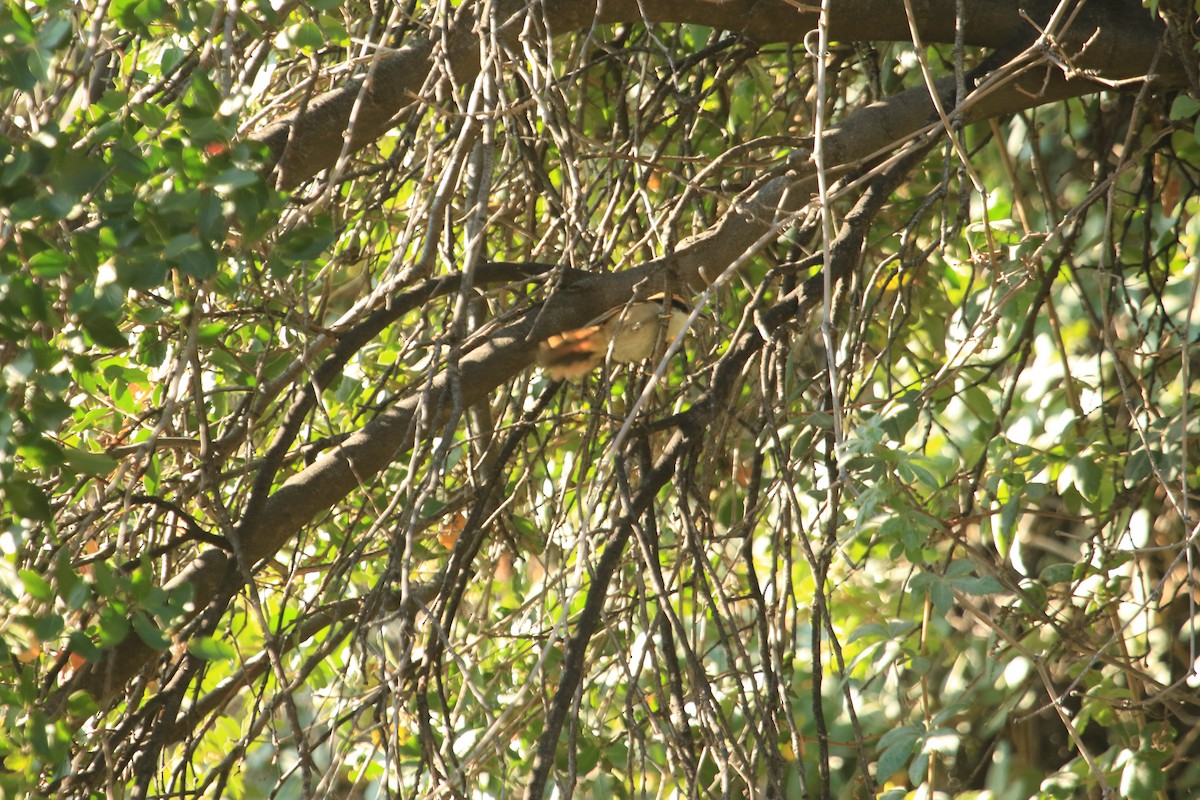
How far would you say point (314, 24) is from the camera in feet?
3.91

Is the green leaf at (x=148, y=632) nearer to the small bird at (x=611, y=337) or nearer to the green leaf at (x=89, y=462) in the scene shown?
the green leaf at (x=89, y=462)

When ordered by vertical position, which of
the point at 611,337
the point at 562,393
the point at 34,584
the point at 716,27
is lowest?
the point at 34,584

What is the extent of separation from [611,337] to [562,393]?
0.50m

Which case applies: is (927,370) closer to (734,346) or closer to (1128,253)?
(1128,253)

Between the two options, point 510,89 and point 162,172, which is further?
point 510,89

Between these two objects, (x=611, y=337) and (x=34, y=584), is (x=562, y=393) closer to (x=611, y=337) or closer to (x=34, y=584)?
(x=611, y=337)

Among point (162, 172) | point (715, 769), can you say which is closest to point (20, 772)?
point (162, 172)

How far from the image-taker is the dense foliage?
3.42ft

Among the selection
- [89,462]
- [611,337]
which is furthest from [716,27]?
[89,462]

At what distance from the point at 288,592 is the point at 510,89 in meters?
0.87

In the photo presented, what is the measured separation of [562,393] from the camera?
189 centimetres

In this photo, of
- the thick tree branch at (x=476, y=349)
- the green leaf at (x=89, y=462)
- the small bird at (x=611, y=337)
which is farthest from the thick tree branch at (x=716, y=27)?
the green leaf at (x=89, y=462)

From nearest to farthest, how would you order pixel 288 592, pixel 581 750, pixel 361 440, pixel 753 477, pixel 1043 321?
pixel 288 592
pixel 361 440
pixel 753 477
pixel 581 750
pixel 1043 321

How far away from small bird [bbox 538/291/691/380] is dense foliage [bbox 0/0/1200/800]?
0.03 m
